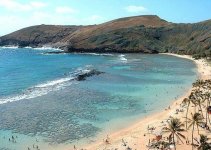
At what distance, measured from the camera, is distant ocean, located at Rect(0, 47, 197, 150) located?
241 ft

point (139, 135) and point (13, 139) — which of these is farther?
point (139, 135)

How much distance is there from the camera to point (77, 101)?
98.6 m

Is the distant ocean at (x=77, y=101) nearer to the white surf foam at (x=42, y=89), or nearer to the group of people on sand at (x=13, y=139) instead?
the white surf foam at (x=42, y=89)

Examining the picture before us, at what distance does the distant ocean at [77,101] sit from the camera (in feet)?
241

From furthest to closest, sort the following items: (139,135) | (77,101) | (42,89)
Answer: (42,89), (77,101), (139,135)

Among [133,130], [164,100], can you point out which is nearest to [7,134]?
[133,130]

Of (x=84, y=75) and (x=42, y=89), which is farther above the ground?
(x=84, y=75)

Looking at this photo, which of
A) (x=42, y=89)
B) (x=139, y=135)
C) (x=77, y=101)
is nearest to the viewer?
(x=139, y=135)

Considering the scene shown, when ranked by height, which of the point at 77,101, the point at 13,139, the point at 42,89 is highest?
the point at 42,89

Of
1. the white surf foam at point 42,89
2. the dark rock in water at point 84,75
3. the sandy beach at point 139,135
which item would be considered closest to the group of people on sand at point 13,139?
the sandy beach at point 139,135

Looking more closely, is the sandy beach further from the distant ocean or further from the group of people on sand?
the group of people on sand

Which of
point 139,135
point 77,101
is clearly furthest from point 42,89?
point 139,135

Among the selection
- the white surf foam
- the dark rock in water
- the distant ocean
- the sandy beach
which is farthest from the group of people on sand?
the dark rock in water

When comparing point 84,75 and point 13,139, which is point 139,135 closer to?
point 13,139
